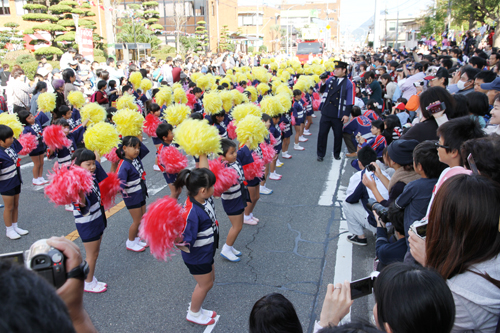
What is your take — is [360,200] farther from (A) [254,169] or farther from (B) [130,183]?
(B) [130,183]

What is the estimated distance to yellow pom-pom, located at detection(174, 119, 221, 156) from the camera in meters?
4.11

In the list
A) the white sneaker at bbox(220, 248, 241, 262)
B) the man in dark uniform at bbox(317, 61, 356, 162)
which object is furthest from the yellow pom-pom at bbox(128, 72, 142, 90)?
the white sneaker at bbox(220, 248, 241, 262)

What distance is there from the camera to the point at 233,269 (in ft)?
14.6

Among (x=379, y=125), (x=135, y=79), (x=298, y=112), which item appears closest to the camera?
(x=379, y=125)

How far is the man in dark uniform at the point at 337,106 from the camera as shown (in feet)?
28.5

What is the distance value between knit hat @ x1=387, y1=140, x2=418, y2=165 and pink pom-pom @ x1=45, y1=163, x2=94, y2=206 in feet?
10.3

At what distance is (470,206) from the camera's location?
1.93m

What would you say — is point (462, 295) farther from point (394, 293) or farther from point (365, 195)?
point (365, 195)

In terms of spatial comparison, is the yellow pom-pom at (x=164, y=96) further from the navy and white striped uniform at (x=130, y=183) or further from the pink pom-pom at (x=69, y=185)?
the pink pom-pom at (x=69, y=185)

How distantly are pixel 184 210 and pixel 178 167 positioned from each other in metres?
2.19

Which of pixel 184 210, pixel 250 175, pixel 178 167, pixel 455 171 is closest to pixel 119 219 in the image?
pixel 178 167

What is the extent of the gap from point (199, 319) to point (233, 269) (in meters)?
1.03

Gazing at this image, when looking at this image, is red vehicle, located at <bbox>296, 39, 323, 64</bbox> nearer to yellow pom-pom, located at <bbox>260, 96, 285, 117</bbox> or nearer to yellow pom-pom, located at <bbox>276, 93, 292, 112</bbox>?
yellow pom-pom, located at <bbox>276, 93, 292, 112</bbox>

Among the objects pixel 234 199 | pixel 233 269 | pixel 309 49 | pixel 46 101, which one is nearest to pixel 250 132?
pixel 234 199
